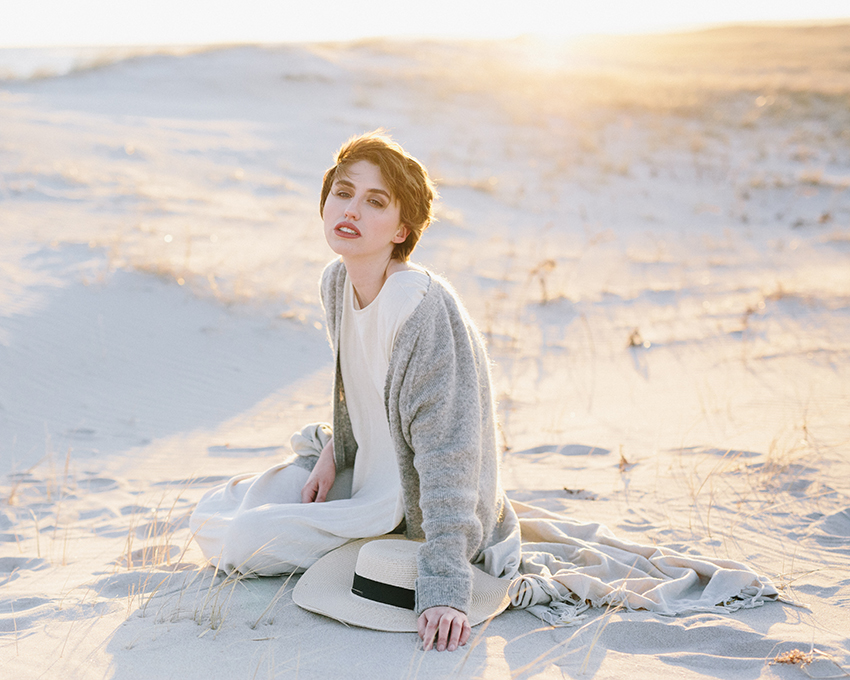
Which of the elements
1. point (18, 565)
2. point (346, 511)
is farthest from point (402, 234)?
point (18, 565)

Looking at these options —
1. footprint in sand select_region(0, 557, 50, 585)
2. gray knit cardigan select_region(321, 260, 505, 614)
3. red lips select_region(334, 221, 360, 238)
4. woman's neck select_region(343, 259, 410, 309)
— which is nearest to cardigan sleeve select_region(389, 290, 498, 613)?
gray knit cardigan select_region(321, 260, 505, 614)

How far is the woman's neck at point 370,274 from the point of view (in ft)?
9.00

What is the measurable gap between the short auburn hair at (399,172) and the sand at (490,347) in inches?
53.8

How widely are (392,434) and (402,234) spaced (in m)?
0.70

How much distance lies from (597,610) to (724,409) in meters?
2.89

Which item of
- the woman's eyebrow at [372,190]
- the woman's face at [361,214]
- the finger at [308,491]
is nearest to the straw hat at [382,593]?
the finger at [308,491]

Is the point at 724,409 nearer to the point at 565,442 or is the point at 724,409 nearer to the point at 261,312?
the point at 565,442

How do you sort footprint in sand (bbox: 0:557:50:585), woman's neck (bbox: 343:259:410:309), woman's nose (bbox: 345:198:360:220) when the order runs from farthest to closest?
1. footprint in sand (bbox: 0:557:50:585)
2. woman's neck (bbox: 343:259:410:309)
3. woman's nose (bbox: 345:198:360:220)

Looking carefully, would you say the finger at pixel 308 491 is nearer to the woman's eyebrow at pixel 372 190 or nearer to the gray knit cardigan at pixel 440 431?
the gray knit cardigan at pixel 440 431

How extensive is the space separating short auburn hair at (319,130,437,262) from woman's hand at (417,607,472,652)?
1239 mm

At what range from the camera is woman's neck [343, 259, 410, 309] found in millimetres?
2742

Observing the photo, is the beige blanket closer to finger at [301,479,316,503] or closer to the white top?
the white top

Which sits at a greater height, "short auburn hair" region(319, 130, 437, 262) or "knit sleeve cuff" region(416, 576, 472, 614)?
"short auburn hair" region(319, 130, 437, 262)

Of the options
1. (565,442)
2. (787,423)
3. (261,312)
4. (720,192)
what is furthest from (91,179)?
(720,192)
